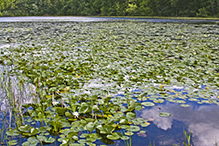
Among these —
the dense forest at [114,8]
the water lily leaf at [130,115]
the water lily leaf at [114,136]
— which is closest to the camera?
the water lily leaf at [114,136]

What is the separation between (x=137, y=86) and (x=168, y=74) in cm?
119

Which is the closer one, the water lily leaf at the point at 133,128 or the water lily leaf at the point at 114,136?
the water lily leaf at the point at 114,136

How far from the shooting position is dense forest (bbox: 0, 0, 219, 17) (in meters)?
40.6

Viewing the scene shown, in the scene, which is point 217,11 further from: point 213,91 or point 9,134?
point 9,134

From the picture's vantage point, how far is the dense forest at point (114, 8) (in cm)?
4062

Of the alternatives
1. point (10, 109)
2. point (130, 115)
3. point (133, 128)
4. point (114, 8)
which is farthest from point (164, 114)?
point (114, 8)

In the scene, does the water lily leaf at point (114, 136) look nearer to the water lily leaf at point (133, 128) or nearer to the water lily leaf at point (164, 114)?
the water lily leaf at point (133, 128)

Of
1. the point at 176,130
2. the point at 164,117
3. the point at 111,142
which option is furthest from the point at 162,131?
the point at 111,142

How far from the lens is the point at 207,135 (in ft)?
8.00

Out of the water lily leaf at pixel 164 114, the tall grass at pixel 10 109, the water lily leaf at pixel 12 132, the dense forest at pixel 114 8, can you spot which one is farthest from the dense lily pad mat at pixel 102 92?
the dense forest at pixel 114 8

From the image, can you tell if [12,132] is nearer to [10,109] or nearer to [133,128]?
[10,109]

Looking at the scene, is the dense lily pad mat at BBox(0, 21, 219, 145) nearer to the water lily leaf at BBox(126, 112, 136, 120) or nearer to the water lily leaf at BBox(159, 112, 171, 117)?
the water lily leaf at BBox(126, 112, 136, 120)

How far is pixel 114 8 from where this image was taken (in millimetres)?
57688

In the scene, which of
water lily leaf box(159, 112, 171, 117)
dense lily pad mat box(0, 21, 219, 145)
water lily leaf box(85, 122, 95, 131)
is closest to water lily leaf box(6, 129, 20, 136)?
dense lily pad mat box(0, 21, 219, 145)
